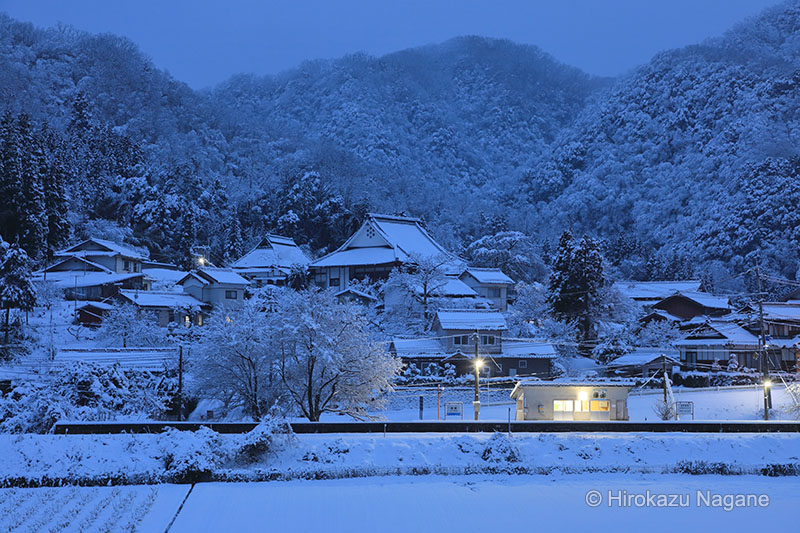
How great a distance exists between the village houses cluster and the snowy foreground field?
16.7 m

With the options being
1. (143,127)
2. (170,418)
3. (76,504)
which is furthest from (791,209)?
(143,127)

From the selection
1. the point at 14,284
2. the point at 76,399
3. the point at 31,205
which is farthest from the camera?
the point at 31,205

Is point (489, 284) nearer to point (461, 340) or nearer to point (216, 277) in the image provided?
point (461, 340)

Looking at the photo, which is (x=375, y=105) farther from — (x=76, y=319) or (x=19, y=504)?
(x=19, y=504)

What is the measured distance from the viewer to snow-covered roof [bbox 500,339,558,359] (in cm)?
3956

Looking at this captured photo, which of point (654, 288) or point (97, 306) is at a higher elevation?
point (654, 288)

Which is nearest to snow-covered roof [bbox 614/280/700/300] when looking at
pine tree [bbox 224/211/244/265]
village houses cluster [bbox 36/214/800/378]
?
village houses cluster [bbox 36/214/800/378]

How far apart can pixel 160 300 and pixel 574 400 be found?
29.1m

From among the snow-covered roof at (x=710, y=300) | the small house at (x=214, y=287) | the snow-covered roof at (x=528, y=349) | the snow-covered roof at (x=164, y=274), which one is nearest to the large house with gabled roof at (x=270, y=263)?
the snow-covered roof at (x=164, y=274)

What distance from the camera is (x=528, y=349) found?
132 feet

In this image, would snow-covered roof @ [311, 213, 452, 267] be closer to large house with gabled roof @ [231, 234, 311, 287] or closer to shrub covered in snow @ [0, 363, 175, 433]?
large house with gabled roof @ [231, 234, 311, 287]

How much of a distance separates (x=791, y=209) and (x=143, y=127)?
90323 millimetres

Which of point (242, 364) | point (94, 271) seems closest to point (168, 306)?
point (94, 271)

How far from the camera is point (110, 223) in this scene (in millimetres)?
63469
